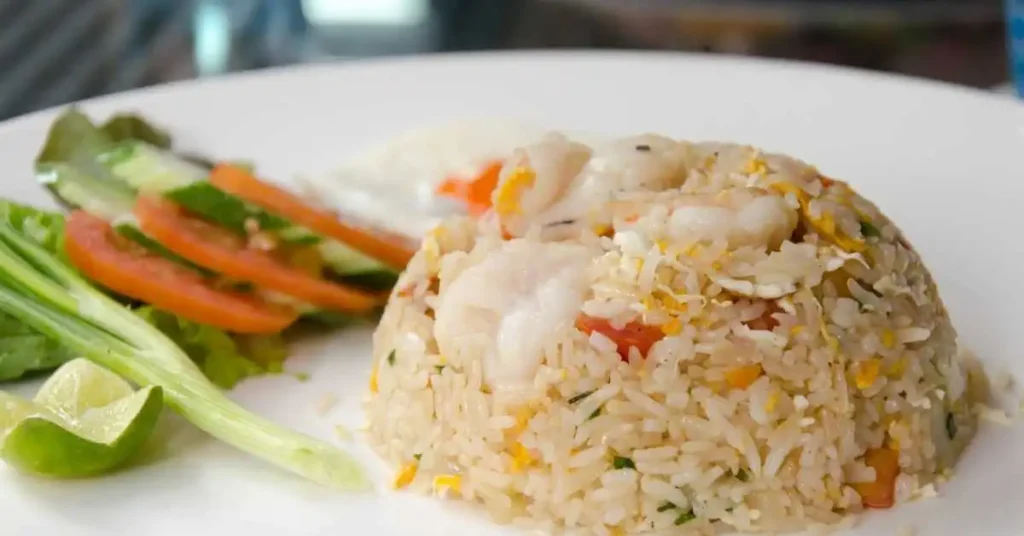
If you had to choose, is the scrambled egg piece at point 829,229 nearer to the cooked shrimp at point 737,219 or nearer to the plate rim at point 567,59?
the cooked shrimp at point 737,219

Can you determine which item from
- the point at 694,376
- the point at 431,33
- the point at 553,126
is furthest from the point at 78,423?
the point at 431,33

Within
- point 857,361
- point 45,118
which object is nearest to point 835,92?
point 857,361

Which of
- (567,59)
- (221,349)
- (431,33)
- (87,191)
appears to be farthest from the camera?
(431,33)

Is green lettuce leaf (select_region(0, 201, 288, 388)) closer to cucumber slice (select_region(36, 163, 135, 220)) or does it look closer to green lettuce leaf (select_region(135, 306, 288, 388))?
green lettuce leaf (select_region(135, 306, 288, 388))

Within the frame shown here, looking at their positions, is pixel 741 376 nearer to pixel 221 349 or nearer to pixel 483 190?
pixel 483 190

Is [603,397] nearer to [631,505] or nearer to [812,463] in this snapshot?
[631,505]

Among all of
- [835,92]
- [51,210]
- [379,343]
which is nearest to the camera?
[379,343]

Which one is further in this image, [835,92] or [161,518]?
[835,92]
